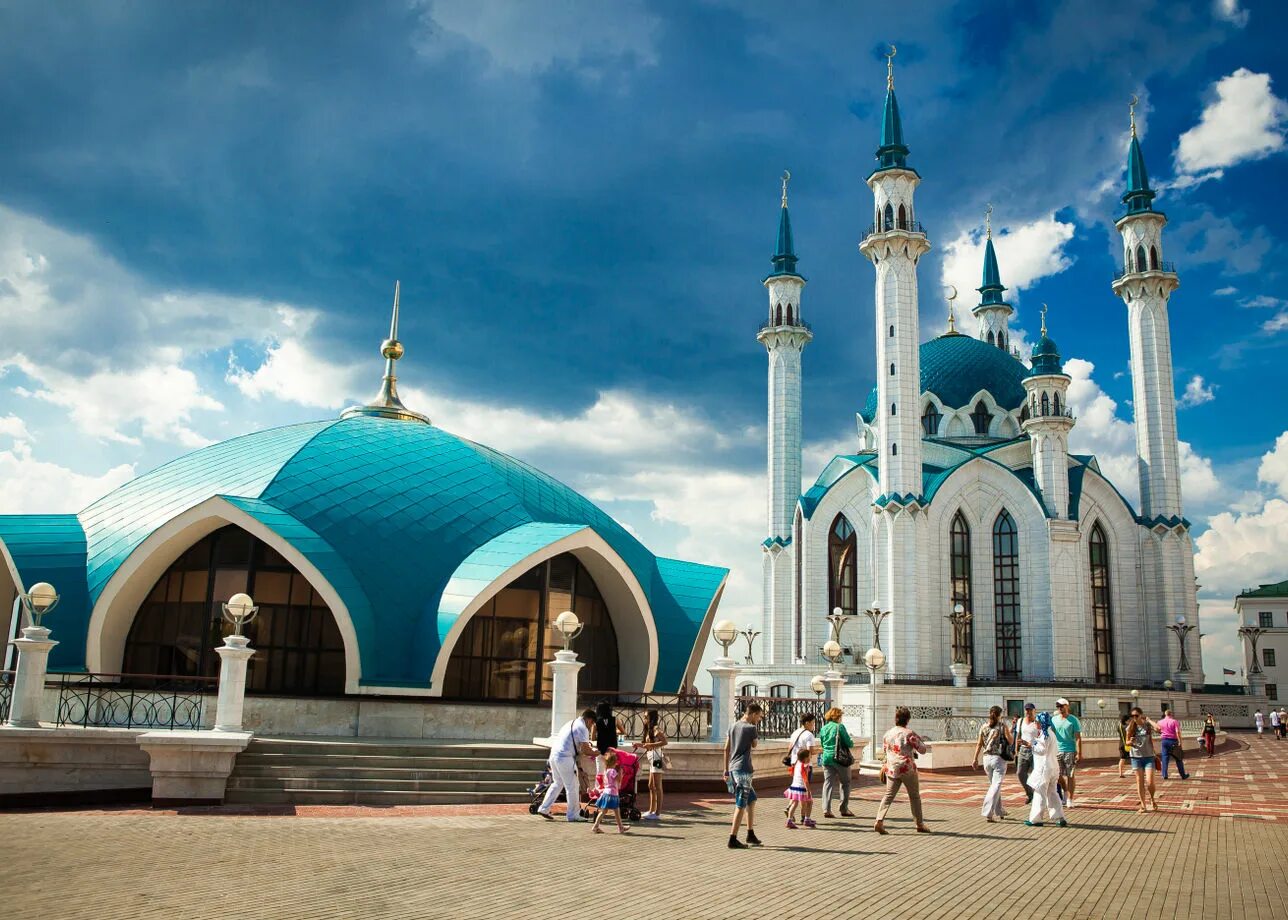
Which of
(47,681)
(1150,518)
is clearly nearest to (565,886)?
(47,681)

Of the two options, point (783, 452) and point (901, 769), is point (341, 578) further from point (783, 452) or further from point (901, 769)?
point (783, 452)

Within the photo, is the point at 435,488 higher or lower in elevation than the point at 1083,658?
higher

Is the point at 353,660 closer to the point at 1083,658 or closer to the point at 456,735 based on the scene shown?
the point at 456,735

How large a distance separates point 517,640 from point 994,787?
10.5m

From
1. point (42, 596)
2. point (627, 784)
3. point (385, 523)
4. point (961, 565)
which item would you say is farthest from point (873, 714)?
point (42, 596)

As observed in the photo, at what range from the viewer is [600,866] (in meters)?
9.19

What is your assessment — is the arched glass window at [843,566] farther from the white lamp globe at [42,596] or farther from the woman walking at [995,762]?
the white lamp globe at [42,596]

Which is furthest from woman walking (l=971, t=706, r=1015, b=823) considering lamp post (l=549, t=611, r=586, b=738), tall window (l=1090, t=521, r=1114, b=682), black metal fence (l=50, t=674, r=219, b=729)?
tall window (l=1090, t=521, r=1114, b=682)

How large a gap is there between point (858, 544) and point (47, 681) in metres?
33.7

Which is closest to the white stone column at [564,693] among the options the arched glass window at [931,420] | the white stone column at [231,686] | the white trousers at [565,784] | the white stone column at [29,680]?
the white trousers at [565,784]

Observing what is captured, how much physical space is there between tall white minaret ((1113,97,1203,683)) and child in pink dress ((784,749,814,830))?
1464 inches

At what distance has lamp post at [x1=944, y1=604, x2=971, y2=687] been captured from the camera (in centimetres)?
3881

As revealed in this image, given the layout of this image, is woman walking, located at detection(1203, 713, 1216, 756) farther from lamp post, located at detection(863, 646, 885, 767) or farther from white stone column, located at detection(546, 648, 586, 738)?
white stone column, located at detection(546, 648, 586, 738)

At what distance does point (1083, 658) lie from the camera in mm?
42062
